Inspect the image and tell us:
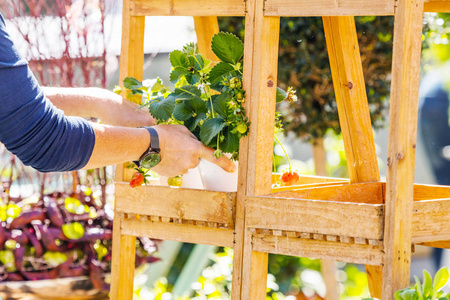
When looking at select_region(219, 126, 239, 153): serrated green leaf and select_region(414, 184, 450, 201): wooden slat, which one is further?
select_region(414, 184, 450, 201): wooden slat

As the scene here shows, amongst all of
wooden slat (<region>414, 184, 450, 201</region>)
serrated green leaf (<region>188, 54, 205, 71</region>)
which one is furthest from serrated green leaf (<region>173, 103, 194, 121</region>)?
wooden slat (<region>414, 184, 450, 201</region>)

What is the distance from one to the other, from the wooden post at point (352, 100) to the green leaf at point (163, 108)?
0.50 metres

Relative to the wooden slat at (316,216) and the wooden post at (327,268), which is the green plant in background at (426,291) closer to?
the wooden slat at (316,216)

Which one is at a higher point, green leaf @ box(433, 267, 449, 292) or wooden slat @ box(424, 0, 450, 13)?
wooden slat @ box(424, 0, 450, 13)

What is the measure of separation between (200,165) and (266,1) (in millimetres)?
417

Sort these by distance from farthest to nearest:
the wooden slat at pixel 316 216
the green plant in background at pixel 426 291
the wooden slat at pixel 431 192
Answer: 1. the wooden slat at pixel 431 192
2. the wooden slat at pixel 316 216
3. the green plant in background at pixel 426 291

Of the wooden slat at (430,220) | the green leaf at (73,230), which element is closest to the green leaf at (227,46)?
the wooden slat at (430,220)

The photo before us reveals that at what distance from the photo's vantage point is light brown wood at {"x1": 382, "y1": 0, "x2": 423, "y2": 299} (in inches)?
37.3

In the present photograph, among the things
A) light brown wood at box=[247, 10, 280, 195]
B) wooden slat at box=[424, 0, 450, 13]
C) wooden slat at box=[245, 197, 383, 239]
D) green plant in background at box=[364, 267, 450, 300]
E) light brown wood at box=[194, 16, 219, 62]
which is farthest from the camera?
light brown wood at box=[194, 16, 219, 62]

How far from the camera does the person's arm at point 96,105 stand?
1363 mm

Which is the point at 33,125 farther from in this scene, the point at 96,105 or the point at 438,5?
the point at 438,5

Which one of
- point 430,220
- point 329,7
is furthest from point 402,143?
point 329,7

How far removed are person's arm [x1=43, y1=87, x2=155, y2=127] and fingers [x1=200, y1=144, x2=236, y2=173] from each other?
0.29 m

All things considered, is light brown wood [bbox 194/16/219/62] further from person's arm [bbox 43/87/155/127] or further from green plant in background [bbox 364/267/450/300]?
green plant in background [bbox 364/267/450/300]
